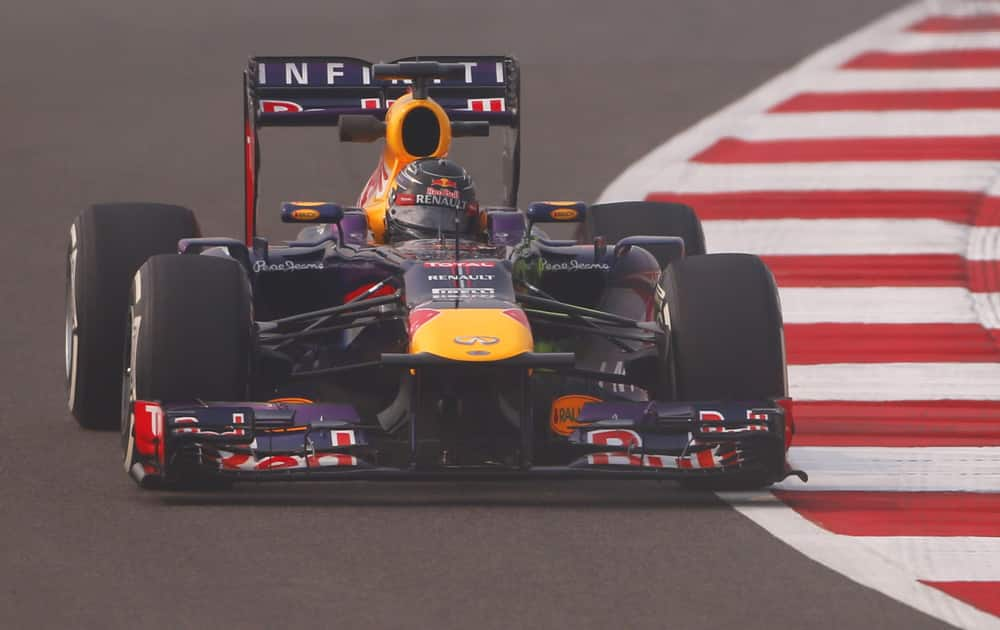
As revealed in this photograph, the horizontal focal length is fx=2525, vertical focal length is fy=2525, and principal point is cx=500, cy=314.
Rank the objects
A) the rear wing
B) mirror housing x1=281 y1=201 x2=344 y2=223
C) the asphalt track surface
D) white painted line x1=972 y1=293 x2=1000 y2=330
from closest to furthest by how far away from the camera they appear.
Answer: the asphalt track surface, mirror housing x1=281 y1=201 x2=344 y2=223, the rear wing, white painted line x1=972 y1=293 x2=1000 y2=330

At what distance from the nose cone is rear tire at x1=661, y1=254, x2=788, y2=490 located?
0.67 metres

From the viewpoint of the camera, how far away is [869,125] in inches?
754

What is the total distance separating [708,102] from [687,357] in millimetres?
11868

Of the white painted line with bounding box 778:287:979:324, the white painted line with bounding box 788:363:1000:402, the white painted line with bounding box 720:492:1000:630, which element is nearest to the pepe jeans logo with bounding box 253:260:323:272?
the white painted line with bounding box 720:492:1000:630

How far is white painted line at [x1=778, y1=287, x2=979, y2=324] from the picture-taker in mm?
13125

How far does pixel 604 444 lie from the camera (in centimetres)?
899

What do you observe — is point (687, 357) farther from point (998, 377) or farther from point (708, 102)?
point (708, 102)

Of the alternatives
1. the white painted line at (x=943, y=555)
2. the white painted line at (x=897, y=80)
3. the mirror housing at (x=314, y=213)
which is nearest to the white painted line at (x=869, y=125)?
the white painted line at (x=897, y=80)

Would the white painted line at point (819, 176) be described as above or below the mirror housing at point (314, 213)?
below

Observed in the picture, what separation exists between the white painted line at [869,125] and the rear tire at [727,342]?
9.44m

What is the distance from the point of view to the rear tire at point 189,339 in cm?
905

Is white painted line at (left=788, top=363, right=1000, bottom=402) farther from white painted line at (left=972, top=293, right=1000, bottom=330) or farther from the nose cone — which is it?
the nose cone

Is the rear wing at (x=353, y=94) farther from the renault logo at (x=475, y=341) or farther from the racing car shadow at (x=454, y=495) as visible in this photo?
the renault logo at (x=475, y=341)

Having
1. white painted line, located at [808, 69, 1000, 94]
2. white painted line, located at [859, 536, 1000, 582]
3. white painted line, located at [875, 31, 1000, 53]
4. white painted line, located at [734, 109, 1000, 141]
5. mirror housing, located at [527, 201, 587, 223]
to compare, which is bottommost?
white painted line, located at [859, 536, 1000, 582]
